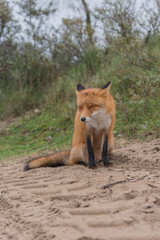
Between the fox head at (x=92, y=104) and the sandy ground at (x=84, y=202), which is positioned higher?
the fox head at (x=92, y=104)

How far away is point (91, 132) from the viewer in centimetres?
459

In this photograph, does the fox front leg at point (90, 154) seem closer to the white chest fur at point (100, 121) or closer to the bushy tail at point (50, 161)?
the white chest fur at point (100, 121)

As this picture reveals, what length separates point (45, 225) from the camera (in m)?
2.50

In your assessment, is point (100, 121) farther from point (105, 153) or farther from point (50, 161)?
point (50, 161)

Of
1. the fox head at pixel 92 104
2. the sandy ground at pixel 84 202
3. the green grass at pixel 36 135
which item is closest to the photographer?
the sandy ground at pixel 84 202

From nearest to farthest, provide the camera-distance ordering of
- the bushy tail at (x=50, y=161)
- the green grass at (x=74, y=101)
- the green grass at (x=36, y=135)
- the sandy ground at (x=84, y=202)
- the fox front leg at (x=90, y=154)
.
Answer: the sandy ground at (x=84, y=202) < the fox front leg at (x=90, y=154) < the bushy tail at (x=50, y=161) < the green grass at (x=74, y=101) < the green grass at (x=36, y=135)

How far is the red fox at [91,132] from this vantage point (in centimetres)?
429

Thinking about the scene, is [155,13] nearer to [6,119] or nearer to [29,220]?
[6,119]

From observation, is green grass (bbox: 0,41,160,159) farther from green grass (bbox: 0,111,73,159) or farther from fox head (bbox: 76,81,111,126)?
fox head (bbox: 76,81,111,126)

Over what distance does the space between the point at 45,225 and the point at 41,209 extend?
0.45m

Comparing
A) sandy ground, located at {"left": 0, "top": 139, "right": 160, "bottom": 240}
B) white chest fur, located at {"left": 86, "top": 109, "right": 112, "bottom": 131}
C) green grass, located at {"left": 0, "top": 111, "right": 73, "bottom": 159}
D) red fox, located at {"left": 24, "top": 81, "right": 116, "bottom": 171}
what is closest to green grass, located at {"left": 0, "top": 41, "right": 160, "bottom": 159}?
green grass, located at {"left": 0, "top": 111, "right": 73, "bottom": 159}

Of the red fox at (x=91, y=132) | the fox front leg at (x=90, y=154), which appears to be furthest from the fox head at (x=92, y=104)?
the fox front leg at (x=90, y=154)

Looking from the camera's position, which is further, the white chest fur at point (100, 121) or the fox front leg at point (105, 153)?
the fox front leg at point (105, 153)

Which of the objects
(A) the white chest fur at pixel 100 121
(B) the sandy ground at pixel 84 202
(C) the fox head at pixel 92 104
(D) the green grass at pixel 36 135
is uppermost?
(C) the fox head at pixel 92 104
